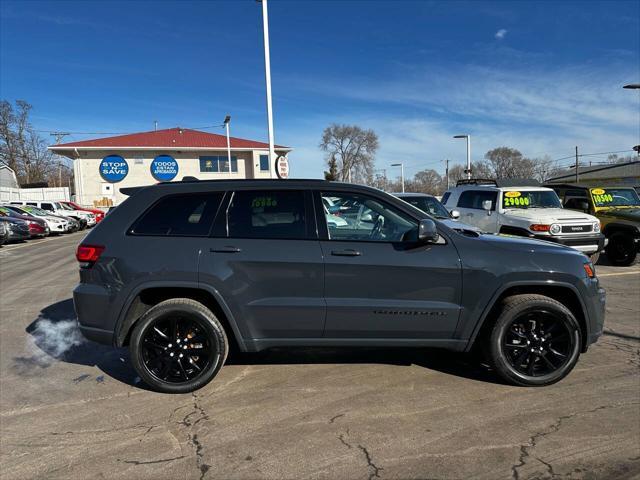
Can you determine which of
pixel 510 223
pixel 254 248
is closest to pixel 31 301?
pixel 254 248

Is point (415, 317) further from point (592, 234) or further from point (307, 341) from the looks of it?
point (592, 234)

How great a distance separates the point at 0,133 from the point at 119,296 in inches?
2925

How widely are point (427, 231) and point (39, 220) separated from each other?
22.2 metres

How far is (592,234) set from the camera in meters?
9.43

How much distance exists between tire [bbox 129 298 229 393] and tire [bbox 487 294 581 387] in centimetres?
238

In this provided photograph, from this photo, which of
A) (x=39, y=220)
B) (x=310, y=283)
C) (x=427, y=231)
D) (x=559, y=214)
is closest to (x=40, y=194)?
(x=39, y=220)

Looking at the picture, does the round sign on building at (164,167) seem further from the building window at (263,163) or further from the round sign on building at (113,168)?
the building window at (263,163)

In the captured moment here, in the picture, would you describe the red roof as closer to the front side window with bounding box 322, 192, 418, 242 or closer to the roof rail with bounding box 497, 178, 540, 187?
the roof rail with bounding box 497, 178, 540, 187

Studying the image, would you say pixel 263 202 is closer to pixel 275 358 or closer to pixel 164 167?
pixel 275 358

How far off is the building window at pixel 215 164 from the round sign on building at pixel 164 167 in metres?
2.49

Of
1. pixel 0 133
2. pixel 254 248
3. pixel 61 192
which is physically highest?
pixel 0 133

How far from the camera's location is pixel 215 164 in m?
40.0

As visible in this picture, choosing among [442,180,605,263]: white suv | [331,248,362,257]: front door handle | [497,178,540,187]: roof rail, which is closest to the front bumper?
[442,180,605,263]: white suv

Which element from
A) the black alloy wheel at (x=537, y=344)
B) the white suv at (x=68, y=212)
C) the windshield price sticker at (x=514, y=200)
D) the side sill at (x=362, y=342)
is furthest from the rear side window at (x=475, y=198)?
the white suv at (x=68, y=212)
